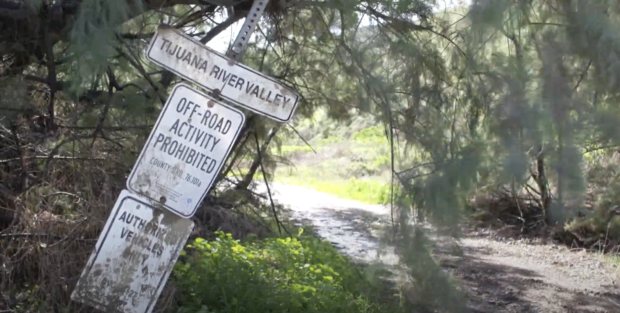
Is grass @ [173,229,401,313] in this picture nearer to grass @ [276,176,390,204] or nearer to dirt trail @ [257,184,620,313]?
dirt trail @ [257,184,620,313]

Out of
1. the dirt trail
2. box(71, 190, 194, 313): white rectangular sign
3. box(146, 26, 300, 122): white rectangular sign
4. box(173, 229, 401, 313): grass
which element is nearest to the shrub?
box(173, 229, 401, 313): grass

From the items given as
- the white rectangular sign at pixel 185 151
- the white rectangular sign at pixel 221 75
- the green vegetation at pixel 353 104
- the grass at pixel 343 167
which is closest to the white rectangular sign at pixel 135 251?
the white rectangular sign at pixel 185 151

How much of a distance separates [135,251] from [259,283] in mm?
1703

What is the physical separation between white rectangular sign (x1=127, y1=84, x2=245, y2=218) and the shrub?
144 centimetres

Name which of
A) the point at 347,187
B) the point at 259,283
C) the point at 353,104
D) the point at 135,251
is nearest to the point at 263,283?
the point at 259,283

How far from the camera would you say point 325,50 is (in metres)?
7.00

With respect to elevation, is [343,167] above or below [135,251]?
above

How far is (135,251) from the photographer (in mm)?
4180

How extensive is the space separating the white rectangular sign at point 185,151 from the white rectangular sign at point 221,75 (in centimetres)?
11

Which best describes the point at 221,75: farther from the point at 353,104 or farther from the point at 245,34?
the point at 353,104

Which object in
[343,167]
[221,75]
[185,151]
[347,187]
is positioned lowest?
[185,151]

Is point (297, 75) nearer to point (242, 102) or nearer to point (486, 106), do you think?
point (486, 106)

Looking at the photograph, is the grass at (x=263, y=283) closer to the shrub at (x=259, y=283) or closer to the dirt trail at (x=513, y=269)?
the shrub at (x=259, y=283)

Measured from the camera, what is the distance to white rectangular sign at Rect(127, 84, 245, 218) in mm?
4191
